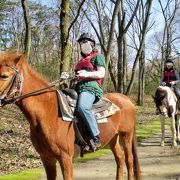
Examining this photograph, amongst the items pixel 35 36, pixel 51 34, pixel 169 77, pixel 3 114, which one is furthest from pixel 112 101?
pixel 35 36

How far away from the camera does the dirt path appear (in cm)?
730

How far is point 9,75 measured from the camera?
4.48 meters

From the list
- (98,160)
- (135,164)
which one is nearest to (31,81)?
(135,164)

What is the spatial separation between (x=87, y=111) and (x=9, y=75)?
1.26m

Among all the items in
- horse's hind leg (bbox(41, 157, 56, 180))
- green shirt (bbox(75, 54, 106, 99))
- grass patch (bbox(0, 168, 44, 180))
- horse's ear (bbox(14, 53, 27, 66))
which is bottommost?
grass patch (bbox(0, 168, 44, 180))

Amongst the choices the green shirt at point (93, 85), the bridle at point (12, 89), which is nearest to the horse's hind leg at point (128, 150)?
the green shirt at point (93, 85)

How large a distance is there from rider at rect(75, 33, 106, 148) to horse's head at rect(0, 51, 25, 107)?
99 cm

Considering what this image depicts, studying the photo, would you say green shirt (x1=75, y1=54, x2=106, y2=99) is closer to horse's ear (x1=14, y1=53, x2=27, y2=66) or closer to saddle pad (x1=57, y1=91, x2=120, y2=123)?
saddle pad (x1=57, y1=91, x2=120, y2=123)

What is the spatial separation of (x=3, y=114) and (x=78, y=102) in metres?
11.4

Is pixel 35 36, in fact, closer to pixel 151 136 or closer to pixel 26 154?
pixel 151 136

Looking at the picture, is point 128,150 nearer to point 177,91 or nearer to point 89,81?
point 89,81

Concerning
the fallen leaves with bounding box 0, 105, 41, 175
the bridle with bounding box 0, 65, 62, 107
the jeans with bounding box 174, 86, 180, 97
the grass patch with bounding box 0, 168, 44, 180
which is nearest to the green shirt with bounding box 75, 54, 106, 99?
the bridle with bounding box 0, 65, 62, 107

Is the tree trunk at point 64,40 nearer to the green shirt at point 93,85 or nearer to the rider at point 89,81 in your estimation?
the rider at point 89,81

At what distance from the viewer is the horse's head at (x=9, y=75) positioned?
4441 mm
